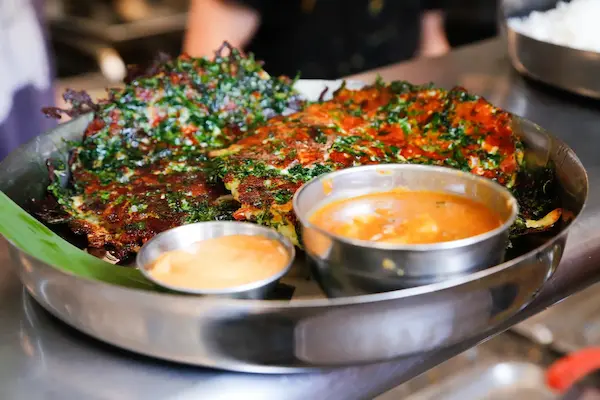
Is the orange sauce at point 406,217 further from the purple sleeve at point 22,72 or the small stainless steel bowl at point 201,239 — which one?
the purple sleeve at point 22,72

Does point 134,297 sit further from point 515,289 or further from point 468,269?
point 515,289

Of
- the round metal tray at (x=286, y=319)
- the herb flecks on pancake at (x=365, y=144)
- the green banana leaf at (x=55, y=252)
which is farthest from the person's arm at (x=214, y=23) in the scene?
the round metal tray at (x=286, y=319)

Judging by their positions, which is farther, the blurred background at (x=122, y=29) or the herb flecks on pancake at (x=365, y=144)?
the blurred background at (x=122, y=29)

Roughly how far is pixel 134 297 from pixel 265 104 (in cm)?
134

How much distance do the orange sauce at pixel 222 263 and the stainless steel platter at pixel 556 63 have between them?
Result: 5.37 feet

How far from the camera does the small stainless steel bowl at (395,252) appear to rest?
1272mm

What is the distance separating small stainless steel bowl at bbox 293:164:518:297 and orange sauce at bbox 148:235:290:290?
10 cm

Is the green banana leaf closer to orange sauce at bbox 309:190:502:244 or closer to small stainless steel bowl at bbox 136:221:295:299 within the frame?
small stainless steel bowl at bbox 136:221:295:299

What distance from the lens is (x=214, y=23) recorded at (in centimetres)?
348

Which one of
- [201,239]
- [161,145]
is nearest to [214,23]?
[161,145]

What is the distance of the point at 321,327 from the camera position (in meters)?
1.18

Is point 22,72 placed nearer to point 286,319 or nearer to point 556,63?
point 286,319

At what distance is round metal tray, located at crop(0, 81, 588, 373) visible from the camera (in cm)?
116

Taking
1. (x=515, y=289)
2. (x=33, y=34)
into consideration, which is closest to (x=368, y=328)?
(x=515, y=289)
